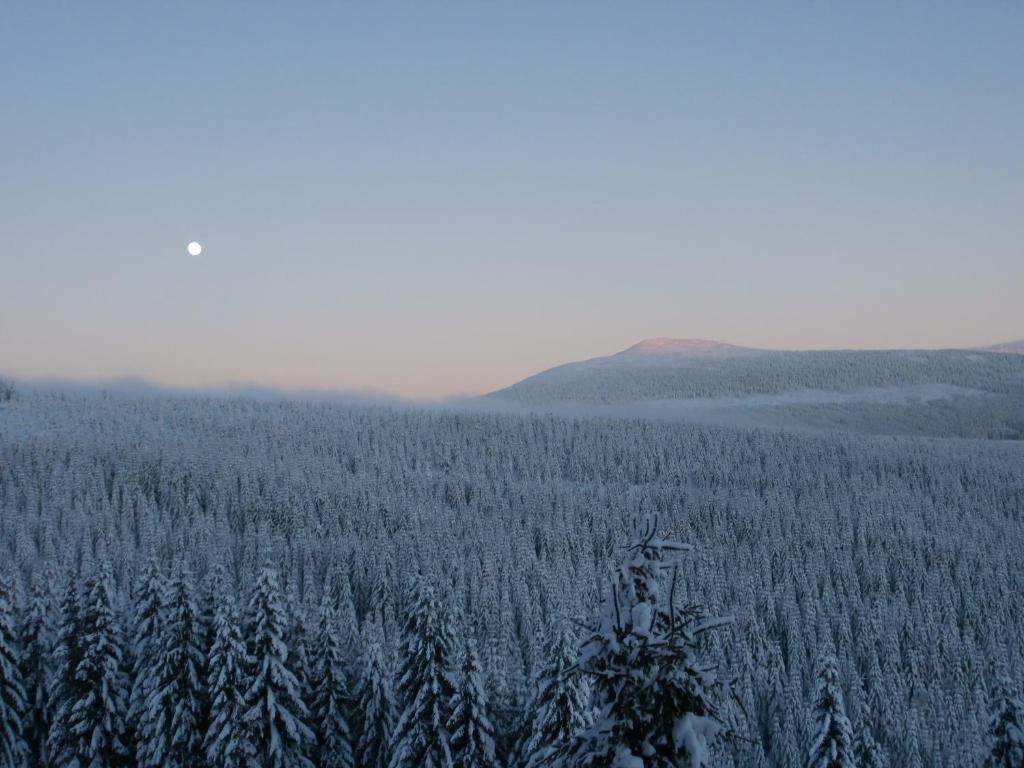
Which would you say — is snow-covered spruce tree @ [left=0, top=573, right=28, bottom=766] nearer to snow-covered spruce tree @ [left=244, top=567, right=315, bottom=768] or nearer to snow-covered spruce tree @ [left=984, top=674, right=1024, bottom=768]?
snow-covered spruce tree @ [left=244, top=567, right=315, bottom=768]

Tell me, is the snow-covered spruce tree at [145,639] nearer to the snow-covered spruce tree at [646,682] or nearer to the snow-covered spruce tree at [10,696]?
the snow-covered spruce tree at [10,696]

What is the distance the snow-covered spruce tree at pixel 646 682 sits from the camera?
10.1 m

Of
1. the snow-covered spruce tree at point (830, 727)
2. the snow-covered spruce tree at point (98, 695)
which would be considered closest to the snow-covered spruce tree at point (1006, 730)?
the snow-covered spruce tree at point (830, 727)

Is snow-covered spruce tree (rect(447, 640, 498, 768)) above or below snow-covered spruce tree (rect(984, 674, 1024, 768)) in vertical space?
below

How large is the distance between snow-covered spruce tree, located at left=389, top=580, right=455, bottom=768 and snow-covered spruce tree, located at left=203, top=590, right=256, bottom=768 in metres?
6.57

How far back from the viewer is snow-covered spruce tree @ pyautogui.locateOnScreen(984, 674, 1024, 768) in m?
25.8

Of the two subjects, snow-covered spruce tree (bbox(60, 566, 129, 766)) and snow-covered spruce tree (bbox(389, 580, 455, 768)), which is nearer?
snow-covered spruce tree (bbox(389, 580, 455, 768))

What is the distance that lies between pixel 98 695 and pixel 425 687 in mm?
15980

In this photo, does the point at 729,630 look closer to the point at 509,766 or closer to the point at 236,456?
the point at 509,766

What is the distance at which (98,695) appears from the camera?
40156 millimetres

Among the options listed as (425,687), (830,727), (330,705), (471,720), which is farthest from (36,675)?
(830,727)

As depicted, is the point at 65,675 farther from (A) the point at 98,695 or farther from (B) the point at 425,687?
(B) the point at 425,687

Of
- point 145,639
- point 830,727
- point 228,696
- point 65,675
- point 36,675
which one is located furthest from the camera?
point 36,675

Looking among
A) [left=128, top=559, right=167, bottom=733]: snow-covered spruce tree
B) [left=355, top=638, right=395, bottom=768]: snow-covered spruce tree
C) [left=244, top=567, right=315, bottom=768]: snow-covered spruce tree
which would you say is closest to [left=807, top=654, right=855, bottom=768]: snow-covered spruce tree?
[left=355, top=638, right=395, bottom=768]: snow-covered spruce tree
